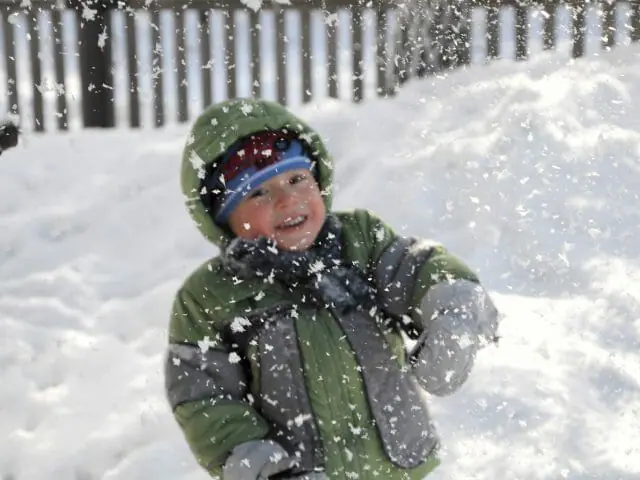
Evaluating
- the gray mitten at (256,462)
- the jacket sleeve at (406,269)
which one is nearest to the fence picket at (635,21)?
the jacket sleeve at (406,269)

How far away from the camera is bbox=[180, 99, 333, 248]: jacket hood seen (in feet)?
6.74

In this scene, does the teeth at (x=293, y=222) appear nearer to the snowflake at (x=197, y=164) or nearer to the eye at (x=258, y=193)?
the eye at (x=258, y=193)

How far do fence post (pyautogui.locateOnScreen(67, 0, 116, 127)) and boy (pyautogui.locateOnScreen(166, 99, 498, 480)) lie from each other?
17.6ft

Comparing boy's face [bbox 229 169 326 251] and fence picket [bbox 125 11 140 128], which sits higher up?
boy's face [bbox 229 169 326 251]

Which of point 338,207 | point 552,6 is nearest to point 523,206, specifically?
point 338,207

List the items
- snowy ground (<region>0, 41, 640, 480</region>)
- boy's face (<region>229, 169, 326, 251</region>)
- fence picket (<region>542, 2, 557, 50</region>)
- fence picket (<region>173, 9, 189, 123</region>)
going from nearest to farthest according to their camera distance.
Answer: boy's face (<region>229, 169, 326, 251</region>) < snowy ground (<region>0, 41, 640, 480</region>) < fence picket (<region>542, 2, 557, 50</region>) < fence picket (<region>173, 9, 189, 123</region>)

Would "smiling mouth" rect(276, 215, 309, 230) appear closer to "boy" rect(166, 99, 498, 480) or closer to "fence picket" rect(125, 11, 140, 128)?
"boy" rect(166, 99, 498, 480)

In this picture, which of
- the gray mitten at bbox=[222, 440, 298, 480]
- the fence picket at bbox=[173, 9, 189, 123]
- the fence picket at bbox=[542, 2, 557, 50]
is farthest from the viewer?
the fence picket at bbox=[173, 9, 189, 123]

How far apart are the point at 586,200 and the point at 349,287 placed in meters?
2.73

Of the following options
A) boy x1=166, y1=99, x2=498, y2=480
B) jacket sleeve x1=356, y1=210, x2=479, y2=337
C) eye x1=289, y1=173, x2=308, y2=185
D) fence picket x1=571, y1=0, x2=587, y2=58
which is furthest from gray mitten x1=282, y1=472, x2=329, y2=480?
fence picket x1=571, y1=0, x2=587, y2=58

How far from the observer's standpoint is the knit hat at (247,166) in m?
2.06

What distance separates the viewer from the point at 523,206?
4516mm

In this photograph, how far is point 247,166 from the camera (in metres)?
2.06

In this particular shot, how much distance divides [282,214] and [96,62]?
557 cm
